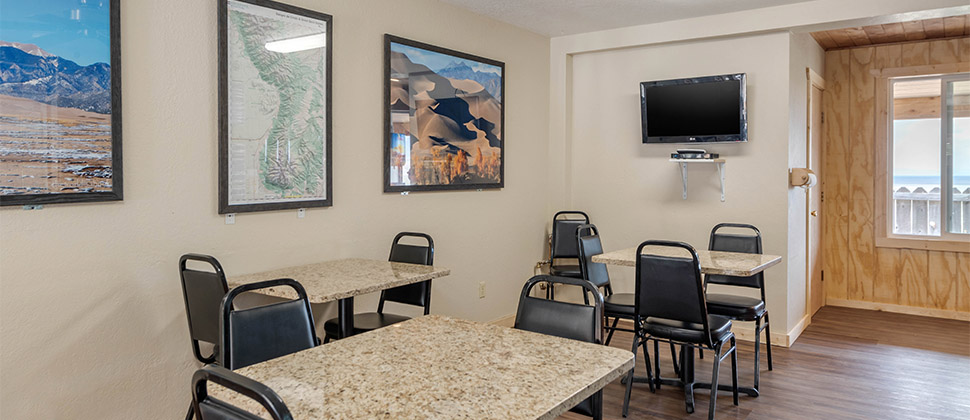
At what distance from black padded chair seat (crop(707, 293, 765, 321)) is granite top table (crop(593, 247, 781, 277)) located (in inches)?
10.3

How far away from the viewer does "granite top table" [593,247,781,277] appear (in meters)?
3.07

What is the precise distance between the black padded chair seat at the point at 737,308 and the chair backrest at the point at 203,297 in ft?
8.61

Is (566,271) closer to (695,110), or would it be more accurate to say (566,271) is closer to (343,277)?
(695,110)

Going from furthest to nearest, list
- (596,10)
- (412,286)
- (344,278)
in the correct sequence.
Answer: (596,10) < (412,286) < (344,278)

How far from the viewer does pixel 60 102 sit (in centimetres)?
234

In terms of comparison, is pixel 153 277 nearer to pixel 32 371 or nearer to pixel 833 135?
pixel 32 371

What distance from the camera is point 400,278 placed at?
2.80m

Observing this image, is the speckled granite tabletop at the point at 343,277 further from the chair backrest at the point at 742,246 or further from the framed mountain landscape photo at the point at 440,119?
the chair backrest at the point at 742,246

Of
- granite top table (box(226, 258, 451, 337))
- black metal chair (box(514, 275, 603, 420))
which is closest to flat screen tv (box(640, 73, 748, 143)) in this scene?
granite top table (box(226, 258, 451, 337))

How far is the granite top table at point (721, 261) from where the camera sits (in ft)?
10.1

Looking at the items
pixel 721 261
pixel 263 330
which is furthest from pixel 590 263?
pixel 263 330

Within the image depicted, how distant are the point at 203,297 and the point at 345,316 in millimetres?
612

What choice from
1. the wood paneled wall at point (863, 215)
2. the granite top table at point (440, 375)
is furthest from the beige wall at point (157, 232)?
the wood paneled wall at point (863, 215)

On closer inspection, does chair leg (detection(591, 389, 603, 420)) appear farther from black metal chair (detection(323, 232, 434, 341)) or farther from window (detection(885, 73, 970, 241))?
window (detection(885, 73, 970, 241))
